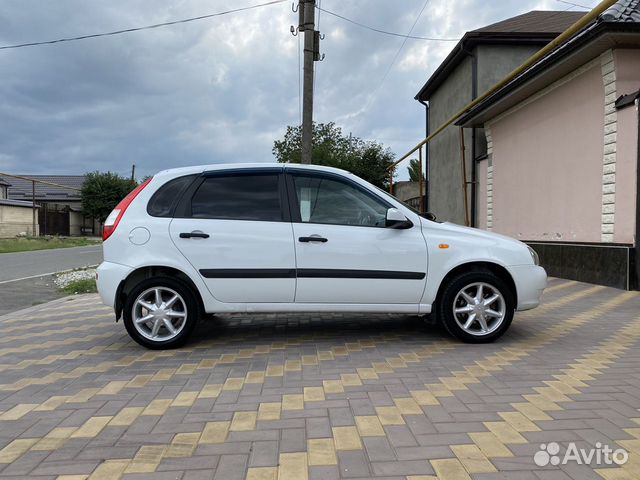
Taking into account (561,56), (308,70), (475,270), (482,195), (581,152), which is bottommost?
(475,270)

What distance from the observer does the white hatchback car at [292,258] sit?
4.49m

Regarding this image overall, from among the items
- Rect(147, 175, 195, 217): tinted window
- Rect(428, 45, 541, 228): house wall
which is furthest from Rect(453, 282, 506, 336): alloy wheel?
Rect(428, 45, 541, 228): house wall

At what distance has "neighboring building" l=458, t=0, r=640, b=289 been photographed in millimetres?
7918

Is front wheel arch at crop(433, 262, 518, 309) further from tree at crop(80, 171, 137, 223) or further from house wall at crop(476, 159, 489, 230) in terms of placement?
tree at crop(80, 171, 137, 223)

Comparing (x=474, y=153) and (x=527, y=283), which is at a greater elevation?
(x=474, y=153)

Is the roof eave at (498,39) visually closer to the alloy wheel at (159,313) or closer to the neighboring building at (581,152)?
the neighboring building at (581,152)

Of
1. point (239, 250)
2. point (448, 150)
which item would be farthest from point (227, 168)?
point (448, 150)

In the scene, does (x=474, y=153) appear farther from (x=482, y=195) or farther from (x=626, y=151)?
(x=626, y=151)

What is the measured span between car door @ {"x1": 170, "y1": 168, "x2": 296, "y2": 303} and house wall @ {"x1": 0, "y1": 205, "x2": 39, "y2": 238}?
41347 millimetres

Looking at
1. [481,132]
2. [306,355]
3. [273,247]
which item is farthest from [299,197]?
[481,132]

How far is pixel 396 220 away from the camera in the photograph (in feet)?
14.6

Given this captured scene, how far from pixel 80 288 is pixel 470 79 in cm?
1342

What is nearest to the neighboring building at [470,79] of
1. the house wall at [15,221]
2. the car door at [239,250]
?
the car door at [239,250]

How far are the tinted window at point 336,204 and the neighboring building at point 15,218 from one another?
41.8m
